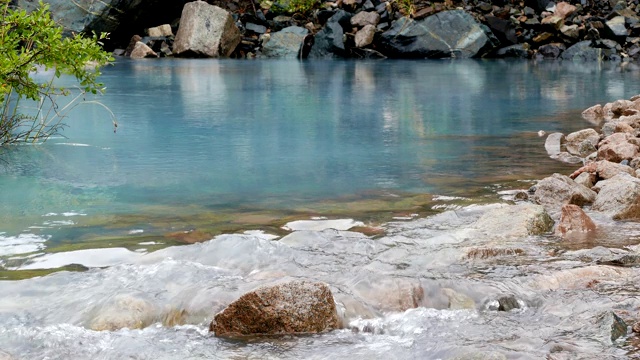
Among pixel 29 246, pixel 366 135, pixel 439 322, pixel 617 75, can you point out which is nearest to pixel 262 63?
pixel 617 75

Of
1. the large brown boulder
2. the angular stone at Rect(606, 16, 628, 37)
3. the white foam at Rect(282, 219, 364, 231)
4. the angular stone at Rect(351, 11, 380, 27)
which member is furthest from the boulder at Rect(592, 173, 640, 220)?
the angular stone at Rect(351, 11, 380, 27)

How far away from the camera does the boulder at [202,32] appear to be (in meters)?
30.5

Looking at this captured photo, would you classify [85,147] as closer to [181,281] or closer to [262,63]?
[181,281]

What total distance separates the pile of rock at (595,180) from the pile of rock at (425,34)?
21184 mm

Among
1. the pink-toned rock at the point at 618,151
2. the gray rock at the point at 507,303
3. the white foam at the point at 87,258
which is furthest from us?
the pink-toned rock at the point at 618,151

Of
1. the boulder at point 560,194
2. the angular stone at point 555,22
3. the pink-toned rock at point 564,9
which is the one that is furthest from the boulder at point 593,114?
the pink-toned rock at point 564,9

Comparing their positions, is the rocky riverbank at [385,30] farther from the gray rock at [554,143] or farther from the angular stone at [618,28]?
the gray rock at [554,143]

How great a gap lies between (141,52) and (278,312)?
2774 centimetres

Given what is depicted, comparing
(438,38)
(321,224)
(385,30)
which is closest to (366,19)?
(385,30)

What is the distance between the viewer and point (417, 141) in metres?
10.8

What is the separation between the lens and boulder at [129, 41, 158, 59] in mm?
30555

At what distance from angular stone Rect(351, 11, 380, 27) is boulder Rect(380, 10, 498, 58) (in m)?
1.25

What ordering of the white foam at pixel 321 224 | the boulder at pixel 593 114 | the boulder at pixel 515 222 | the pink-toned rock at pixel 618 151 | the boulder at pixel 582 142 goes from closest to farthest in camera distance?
the boulder at pixel 515 222, the white foam at pixel 321 224, the pink-toned rock at pixel 618 151, the boulder at pixel 582 142, the boulder at pixel 593 114

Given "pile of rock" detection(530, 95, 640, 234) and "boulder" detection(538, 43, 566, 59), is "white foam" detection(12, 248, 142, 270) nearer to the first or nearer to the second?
"pile of rock" detection(530, 95, 640, 234)
